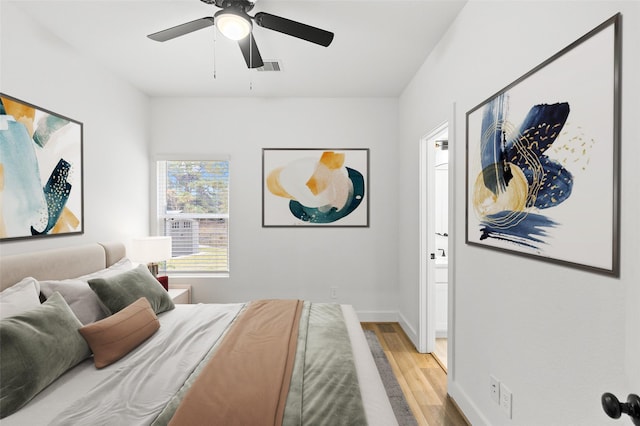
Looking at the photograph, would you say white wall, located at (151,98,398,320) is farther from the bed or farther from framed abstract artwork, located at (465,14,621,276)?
framed abstract artwork, located at (465,14,621,276)

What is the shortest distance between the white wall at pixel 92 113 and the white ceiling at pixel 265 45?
0.44 feet

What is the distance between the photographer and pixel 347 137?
12.3 ft

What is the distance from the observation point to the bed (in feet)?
3.88

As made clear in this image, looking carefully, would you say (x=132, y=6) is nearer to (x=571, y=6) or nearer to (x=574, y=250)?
(x=571, y=6)

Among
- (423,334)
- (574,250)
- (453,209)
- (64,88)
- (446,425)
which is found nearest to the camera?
(574,250)

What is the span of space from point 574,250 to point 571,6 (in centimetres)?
97

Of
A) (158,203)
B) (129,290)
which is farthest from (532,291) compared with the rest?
(158,203)

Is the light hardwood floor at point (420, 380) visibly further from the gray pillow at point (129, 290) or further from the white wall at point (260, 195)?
the gray pillow at point (129, 290)

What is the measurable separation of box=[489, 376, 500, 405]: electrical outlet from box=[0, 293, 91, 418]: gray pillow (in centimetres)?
Result: 221

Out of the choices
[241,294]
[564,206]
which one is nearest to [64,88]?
[241,294]

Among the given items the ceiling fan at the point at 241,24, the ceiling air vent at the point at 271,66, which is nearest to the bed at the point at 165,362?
the ceiling fan at the point at 241,24

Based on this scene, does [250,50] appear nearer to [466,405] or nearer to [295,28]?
[295,28]

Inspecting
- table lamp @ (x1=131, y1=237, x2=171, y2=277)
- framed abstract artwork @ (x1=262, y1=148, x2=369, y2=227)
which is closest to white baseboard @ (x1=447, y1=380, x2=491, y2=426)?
framed abstract artwork @ (x1=262, y1=148, x2=369, y2=227)

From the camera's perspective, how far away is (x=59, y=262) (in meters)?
2.19
